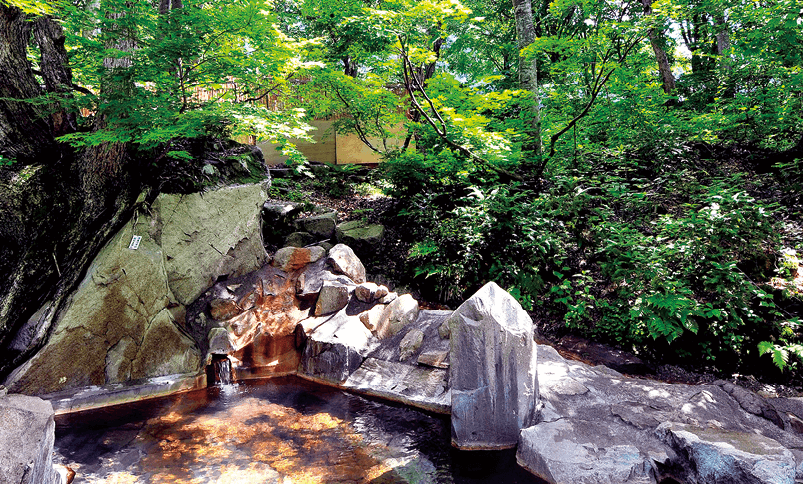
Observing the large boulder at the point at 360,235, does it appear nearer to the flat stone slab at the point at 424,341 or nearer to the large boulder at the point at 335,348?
the large boulder at the point at 335,348

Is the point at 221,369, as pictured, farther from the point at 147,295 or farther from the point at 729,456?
the point at 729,456

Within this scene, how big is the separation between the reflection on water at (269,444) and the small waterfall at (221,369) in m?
0.38

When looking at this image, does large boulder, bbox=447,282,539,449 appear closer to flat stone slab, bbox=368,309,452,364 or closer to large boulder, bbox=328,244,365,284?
flat stone slab, bbox=368,309,452,364

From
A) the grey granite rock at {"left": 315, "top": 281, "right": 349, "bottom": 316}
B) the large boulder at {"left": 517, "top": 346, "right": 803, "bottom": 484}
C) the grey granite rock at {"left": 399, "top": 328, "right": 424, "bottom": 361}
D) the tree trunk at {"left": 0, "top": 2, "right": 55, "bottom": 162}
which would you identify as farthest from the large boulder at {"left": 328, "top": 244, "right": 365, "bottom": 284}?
the tree trunk at {"left": 0, "top": 2, "right": 55, "bottom": 162}

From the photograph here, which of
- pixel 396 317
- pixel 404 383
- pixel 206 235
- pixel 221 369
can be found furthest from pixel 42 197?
pixel 404 383

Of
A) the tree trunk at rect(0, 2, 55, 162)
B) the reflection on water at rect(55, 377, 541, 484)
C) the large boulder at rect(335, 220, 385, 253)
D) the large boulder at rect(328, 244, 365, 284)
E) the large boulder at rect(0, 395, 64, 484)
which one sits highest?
the tree trunk at rect(0, 2, 55, 162)

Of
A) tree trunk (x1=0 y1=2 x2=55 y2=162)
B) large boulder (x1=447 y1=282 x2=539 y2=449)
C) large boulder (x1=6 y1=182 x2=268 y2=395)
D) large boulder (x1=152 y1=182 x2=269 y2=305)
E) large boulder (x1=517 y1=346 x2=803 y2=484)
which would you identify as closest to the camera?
large boulder (x1=517 y1=346 x2=803 y2=484)

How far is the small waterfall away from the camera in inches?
217

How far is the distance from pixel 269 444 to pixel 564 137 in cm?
772

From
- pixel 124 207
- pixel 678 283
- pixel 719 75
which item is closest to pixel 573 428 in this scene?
pixel 678 283

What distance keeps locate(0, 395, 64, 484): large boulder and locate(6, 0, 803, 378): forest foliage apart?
10.4 feet

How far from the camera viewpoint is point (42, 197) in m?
5.76

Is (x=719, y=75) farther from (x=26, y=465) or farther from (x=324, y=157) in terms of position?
(x=26, y=465)

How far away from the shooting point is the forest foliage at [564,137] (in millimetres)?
5055
